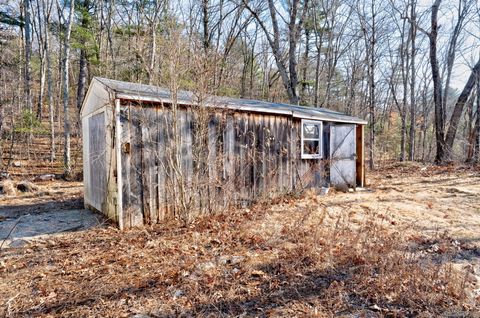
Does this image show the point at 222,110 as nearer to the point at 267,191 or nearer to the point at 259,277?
the point at 267,191

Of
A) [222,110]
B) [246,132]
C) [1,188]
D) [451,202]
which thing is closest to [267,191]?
[246,132]

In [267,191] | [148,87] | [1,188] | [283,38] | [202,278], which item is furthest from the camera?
[283,38]

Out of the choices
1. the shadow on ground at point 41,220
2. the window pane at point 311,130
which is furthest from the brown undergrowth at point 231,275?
the window pane at point 311,130

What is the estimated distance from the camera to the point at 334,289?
2977 mm

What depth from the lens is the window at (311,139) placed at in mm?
7996

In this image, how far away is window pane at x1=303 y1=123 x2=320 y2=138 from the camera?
26.3ft

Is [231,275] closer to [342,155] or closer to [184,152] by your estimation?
[184,152]

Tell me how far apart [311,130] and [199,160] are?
4181mm

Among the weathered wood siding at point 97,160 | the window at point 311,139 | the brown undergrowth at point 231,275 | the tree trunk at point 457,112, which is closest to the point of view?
the brown undergrowth at point 231,275

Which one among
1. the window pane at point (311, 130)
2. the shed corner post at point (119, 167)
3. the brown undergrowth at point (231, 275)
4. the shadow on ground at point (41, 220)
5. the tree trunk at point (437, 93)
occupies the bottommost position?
the brown undergrowth at point (231, 275)

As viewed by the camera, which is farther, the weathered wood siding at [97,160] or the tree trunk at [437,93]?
the tree trunk at [437,93]

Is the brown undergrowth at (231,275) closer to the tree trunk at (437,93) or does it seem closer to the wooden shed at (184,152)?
the wooden shed at (184,152)

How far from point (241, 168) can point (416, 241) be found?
3.67 metres

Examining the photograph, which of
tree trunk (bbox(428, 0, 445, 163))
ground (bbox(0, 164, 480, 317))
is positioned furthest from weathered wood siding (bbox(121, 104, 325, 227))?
tree trunk (bbox(428, 0, 445, 163))
